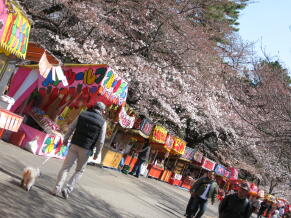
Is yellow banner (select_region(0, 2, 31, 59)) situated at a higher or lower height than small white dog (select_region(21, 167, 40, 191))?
higher

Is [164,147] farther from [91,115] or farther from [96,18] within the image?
[91,115]

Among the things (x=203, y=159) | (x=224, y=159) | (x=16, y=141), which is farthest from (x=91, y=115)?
(x=224, y=159)

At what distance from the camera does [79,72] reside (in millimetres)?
12797

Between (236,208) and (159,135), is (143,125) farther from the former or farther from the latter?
(236,208)

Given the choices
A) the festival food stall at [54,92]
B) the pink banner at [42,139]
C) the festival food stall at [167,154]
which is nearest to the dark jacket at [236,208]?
the festival food stall at [54,92]

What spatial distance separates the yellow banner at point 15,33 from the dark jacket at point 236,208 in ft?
18.8

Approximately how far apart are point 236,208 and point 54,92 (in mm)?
8307

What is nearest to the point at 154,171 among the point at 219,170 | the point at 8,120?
the point at 219,170

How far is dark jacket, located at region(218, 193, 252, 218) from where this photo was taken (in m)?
7.07

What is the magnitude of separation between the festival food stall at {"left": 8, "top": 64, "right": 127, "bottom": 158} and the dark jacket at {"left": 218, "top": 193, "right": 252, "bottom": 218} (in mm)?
6075

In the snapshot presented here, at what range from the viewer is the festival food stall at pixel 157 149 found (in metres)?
20.7

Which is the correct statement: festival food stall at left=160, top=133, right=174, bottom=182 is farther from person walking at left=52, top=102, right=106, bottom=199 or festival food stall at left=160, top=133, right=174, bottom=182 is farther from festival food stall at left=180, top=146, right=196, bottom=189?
person walking at left=52, top=102, right=106, bottom=199

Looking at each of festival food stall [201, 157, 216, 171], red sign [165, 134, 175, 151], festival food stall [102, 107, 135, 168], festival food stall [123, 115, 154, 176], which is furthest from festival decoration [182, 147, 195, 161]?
festival food stall [102, 107, 135, 168]

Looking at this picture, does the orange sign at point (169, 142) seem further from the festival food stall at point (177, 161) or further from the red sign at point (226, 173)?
the red sign at point (226, 173)
